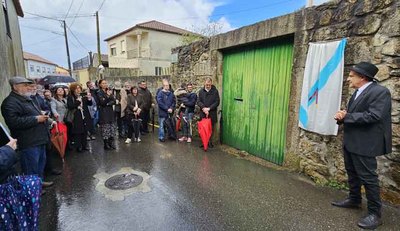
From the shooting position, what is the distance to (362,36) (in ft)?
10.5

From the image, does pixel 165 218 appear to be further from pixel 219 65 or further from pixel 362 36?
pixel 219 65

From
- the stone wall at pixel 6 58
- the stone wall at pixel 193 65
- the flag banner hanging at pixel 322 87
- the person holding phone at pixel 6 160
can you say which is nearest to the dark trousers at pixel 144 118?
the stone wall at pixel 193 65

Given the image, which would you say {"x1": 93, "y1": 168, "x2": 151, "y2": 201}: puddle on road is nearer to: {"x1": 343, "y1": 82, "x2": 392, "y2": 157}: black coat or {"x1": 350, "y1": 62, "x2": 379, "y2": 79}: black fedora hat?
{"x1": 343, "y1": 82, "x2": 392, "y2": 157}: black coat

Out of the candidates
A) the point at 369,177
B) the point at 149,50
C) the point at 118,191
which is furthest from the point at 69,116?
the point at 149,50

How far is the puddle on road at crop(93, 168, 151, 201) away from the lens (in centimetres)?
351

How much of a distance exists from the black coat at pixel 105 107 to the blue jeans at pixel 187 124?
6.27ft

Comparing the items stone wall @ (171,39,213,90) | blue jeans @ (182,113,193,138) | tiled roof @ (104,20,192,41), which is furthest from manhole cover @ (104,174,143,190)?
tiled roof @ (104,20,192,41)

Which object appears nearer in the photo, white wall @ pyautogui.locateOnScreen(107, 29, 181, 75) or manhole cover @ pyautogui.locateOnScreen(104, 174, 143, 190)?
manhole cover @ pyautogui.locateOnScreen(104, 174, 143, 190)

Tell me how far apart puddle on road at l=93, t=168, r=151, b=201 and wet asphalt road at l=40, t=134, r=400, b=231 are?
9cm

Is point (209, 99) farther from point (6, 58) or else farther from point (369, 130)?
point (6, 58)

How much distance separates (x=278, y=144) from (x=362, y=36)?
2298 mm

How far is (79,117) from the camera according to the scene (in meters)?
5.61

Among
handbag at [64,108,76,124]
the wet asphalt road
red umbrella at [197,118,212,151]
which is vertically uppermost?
handbag at [64,108,76,124]

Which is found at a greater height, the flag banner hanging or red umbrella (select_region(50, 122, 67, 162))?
the flag banner hanging
